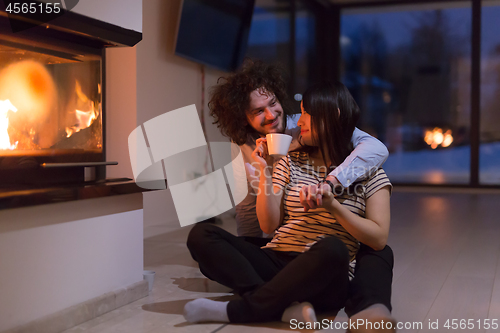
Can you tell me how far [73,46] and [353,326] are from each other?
136 centimetres

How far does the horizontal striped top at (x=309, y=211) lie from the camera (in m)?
1.71

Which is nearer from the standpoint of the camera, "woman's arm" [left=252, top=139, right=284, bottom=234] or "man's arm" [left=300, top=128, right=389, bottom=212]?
"man's arm" [left=300, top=128, right=389, bottom=212]

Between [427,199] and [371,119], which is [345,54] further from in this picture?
[427,199]

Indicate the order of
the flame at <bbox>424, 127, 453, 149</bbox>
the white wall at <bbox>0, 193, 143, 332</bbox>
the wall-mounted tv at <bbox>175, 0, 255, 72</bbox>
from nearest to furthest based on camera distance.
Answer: the white wall at <bbox>0, 193, 143, 332</bbox>
the wall-mounted tv at <bbox>175, 0, 255, 72</bbox>
the flame at <bbox>424, 127, 453, 149</bbox>

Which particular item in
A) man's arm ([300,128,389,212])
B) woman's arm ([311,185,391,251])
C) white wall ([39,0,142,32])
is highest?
white wall ([39,0,142,32])

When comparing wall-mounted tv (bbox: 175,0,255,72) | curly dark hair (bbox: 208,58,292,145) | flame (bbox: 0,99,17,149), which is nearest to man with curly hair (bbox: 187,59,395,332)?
curly dark hair (bbox: 208,58,292,145)

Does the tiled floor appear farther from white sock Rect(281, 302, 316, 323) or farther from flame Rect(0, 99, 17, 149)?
flame Rect(0, 99, 17, 149)

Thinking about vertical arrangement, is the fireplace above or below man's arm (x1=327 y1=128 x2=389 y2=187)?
above

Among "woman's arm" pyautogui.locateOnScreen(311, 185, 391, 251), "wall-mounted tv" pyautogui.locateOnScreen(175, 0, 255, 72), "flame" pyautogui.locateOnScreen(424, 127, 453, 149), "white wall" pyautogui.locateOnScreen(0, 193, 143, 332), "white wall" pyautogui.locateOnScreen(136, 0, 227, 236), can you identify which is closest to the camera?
"white wall" pyautogui.locateOnScreen(0, 193, 143, 332)

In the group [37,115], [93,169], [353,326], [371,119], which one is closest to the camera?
[353,326]

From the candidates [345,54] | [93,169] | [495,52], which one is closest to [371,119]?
[345,54]

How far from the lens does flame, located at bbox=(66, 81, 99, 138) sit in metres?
1.88

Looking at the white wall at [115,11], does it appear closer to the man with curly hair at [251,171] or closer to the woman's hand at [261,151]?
the man with curly hair at [251,171]

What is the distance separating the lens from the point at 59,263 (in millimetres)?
1615
